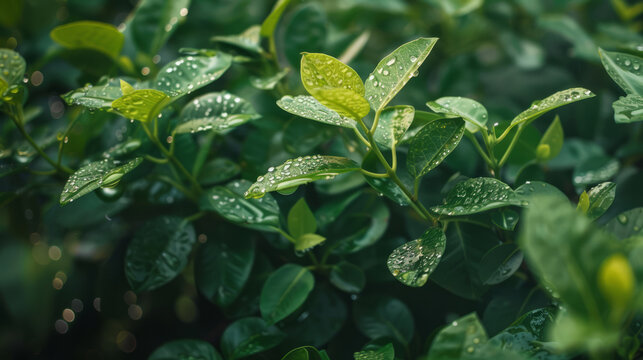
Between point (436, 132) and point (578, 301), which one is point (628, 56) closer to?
point (436, 132)

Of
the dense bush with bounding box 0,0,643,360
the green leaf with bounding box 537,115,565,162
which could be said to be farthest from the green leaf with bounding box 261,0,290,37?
the green leaf with bounding box 537,115,565,162

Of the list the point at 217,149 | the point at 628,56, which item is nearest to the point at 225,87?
the point at 217,149

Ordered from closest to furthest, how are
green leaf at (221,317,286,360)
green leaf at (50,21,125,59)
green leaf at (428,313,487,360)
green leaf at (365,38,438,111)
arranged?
green leaf at (428,313,487,360) < green leaf at (365,38,438,111) < green leaf at (221,317,286,360) < green leaf at (50,21,125,59)

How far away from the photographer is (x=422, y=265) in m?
0.56

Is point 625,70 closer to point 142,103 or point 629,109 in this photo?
point 629,109

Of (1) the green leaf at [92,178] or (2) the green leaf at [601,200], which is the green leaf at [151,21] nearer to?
(1) the green leaf at [92,178]

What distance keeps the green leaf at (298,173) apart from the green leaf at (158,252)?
26 centimetres

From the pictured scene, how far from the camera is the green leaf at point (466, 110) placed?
2.01ft

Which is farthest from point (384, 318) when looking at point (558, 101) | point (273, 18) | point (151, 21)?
point (151, 21)

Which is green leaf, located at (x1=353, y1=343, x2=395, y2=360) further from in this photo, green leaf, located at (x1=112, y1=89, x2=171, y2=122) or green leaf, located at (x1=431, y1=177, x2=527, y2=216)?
green leaf, located at (x1=112, y1=89, x2=171, y2=122)

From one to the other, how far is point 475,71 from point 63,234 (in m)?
1.01

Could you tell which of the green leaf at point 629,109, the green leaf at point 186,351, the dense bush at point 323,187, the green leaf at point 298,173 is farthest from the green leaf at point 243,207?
the green leaf at point 629,109

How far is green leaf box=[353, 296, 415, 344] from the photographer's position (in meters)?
0.72

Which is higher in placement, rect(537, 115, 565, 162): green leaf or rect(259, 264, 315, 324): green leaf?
rect(537, 115, 565, 162): green leaf
